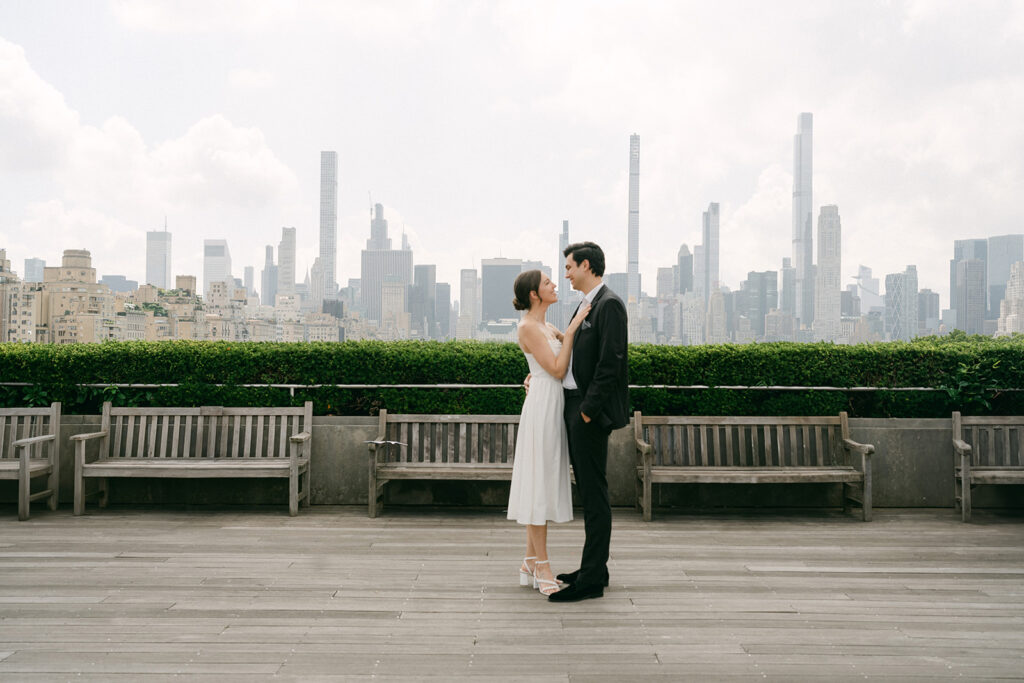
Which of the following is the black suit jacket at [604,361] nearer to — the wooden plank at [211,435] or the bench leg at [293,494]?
the bench leg at [293,494]

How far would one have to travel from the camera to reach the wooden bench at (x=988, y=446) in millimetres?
5742

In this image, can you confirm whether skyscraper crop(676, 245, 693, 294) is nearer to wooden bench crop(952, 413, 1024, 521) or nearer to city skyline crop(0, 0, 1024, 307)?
city skyline crop(0, 0, 1024, 307)

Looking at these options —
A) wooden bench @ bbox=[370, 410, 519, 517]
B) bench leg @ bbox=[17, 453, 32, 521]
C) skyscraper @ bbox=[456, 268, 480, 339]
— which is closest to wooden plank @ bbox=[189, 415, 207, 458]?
bench leg @ bbox=[17, 453, 32, 521]

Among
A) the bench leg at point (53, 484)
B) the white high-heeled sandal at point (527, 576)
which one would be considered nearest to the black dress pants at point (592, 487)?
the white high-heeled sandal at point (527, 576)

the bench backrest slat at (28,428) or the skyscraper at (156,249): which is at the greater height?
the skyscraper at (156,249)

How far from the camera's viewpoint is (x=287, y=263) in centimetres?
8144

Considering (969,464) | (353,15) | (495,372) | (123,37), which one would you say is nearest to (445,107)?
(353,15)

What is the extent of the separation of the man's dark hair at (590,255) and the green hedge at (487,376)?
238 cm

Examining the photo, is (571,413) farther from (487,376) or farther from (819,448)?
(819,448)

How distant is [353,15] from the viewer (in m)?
9.27

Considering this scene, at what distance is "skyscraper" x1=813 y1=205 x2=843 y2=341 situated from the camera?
3984 centimetres

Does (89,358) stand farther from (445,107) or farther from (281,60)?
(445,107)

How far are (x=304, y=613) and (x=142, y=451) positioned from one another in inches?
134

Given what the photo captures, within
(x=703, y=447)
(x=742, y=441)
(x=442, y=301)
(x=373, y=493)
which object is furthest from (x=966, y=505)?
(x=442, y=301)
